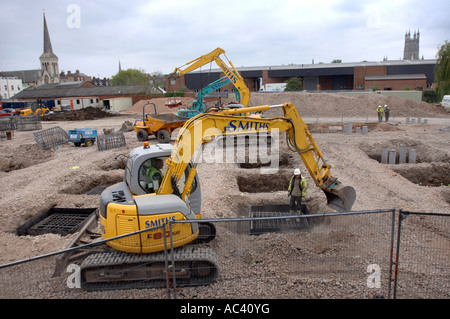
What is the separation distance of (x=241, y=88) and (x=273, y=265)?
15.5 m

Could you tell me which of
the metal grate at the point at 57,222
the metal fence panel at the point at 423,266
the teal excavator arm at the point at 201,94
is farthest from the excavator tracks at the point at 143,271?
the teal excavator arm at the point at 201,94

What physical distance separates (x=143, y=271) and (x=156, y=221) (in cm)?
87

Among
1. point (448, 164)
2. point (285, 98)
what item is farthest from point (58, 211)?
point (285, 98)

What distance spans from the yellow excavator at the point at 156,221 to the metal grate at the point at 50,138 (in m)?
16.7

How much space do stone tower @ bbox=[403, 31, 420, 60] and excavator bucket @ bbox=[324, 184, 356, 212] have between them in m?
122

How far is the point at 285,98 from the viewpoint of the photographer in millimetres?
40344

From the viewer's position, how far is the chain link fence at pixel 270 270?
5504 mm

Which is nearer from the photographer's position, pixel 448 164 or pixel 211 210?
pixel 211 210

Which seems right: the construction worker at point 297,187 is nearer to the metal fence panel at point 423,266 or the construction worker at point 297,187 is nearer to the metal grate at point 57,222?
the metal fence panel at point 423,266

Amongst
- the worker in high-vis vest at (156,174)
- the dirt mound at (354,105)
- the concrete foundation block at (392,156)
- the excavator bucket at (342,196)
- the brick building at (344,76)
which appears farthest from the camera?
the brick building at (344,76)

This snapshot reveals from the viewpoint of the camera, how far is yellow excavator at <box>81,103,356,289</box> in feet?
19.2

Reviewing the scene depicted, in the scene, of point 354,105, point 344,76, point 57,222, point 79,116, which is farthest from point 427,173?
point 344,76

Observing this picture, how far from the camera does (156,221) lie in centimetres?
591
